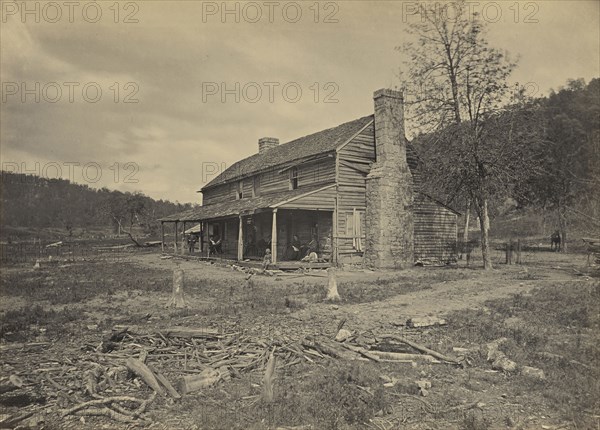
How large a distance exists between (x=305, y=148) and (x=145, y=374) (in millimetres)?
22099

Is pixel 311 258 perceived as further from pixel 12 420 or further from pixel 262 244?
pixel 12 420

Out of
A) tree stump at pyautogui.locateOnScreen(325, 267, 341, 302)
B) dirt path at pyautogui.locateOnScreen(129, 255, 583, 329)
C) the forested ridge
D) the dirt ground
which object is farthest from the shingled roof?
the forested ridge

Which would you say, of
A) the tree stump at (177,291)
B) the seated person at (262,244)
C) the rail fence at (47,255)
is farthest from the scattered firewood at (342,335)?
the rail fence at (47,255)

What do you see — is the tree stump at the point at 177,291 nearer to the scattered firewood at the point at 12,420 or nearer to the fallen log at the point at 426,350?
the fallen log at the point at 426,350

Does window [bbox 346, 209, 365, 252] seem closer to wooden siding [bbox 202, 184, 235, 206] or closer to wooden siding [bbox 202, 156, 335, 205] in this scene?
wooden siding [bbox 202, 156, 335, 205]

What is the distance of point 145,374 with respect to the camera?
599 centimetres

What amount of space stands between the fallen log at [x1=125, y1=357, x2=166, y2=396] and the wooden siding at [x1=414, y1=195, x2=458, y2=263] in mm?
19619

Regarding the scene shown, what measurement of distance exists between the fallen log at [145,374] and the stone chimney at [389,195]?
16.5 metres

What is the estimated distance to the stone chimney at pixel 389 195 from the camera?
71.3 feet

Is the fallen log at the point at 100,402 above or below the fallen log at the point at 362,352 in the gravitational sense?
below

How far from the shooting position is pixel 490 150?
1975cm

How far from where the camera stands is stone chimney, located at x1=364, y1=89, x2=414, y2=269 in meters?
21.7

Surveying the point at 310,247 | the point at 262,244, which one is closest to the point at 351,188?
the point at 310,247

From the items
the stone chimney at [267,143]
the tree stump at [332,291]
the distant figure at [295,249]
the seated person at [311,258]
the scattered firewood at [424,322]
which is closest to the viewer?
the scattered firewood at [424,322]
